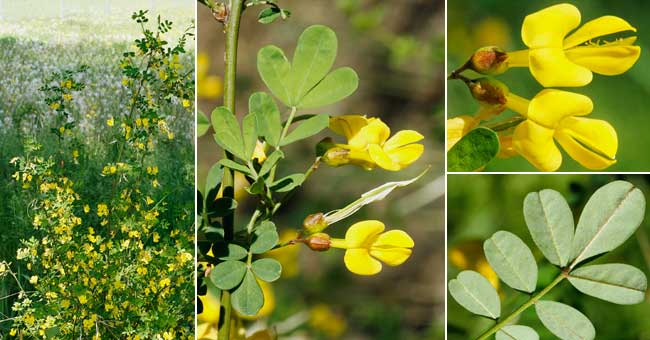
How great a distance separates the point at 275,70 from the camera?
833 millimetres

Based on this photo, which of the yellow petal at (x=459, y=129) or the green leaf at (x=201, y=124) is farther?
the green leaf at (x=201, y=124)

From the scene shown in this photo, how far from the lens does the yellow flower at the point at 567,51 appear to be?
75cm

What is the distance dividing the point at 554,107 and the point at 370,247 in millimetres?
249

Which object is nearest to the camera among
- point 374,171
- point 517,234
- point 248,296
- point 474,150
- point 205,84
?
point 474,150

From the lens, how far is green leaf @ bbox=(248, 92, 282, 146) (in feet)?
2.64

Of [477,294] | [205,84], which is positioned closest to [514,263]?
[477,294]

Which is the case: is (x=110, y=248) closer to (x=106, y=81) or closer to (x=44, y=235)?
(x=44, y=235)

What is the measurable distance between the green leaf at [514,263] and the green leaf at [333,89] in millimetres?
238

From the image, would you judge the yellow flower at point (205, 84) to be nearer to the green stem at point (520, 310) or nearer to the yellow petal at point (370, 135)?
the yellow petal at point (370, 135)

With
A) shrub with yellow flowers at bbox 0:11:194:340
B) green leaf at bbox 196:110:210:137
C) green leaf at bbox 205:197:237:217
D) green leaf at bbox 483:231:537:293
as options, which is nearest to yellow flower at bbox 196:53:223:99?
shrub with yellow flowers at bbox 0:11:194:340

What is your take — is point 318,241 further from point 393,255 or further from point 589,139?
point 589,139

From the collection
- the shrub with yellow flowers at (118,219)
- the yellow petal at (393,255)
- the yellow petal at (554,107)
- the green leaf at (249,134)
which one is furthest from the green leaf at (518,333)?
the shrub with yellow flowers at (118,219)

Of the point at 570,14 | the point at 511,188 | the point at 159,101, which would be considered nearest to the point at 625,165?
the point at 511,188

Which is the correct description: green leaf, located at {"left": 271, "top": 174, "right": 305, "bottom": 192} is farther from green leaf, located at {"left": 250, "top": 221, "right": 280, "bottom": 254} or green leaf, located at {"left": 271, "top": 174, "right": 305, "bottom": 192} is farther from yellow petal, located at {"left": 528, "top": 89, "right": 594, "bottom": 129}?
yellow petal, located at {"left": 528, "top": 89, "right": 594, "bottom": 129}
